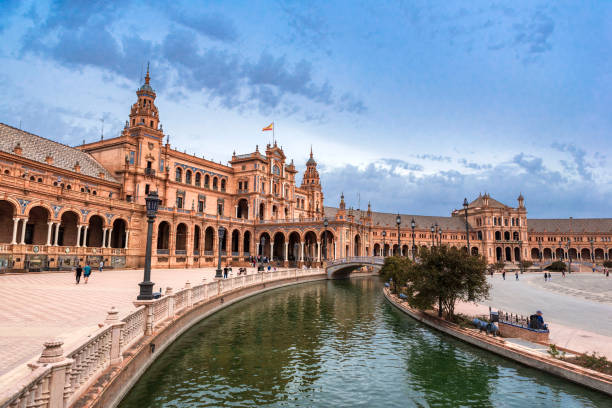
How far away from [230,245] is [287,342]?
43.4 meters

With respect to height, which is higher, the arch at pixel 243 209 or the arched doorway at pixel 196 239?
the arch at pixel 243 209

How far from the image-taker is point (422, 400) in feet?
31.8

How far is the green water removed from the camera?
9453 millimetres

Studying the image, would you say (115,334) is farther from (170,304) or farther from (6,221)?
(6,221)

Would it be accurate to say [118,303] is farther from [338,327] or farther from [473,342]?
[473,342]

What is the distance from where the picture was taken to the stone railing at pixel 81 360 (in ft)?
14.9

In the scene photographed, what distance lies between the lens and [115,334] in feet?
26.7

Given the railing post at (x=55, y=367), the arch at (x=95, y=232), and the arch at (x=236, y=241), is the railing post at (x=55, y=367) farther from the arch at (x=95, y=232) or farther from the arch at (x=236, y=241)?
the arch at (x=236, y=241)

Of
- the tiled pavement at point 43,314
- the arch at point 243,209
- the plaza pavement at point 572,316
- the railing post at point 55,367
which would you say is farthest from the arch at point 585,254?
the railing post at point 55,367

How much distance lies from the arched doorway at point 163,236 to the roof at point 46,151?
873 cm

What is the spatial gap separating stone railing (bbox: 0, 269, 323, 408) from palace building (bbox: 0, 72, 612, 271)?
46.6 feet

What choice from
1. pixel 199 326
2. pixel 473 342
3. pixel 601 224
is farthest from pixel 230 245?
pixel 601 224

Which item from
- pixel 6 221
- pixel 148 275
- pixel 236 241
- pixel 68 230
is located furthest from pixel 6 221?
pixel 236 241

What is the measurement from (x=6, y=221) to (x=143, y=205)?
14.6 metres
